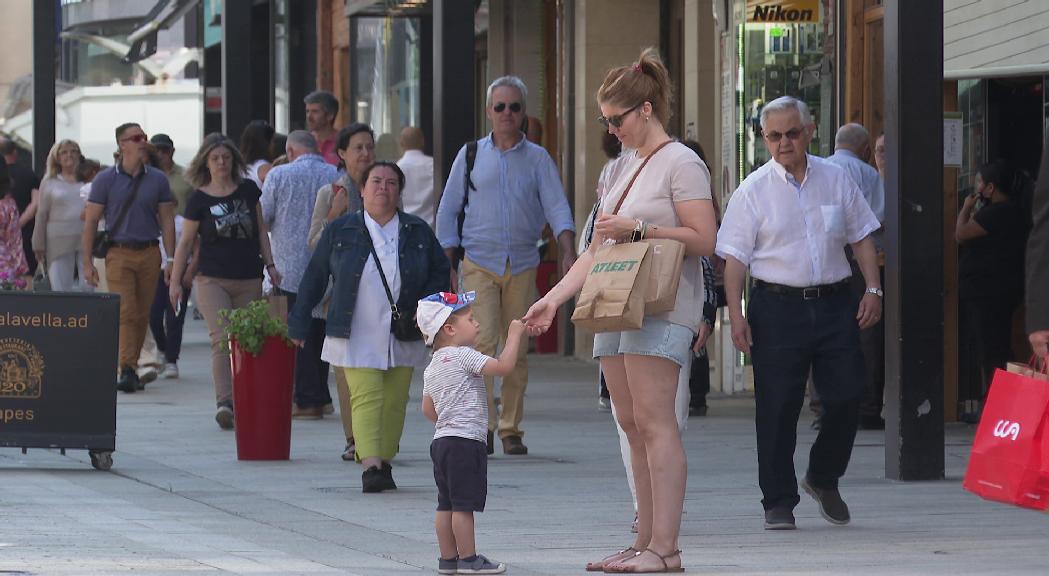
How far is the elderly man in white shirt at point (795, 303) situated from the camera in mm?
8367

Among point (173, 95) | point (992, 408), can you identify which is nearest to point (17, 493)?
point (992, 408)

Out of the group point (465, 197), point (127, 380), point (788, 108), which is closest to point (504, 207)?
point (465, 197)

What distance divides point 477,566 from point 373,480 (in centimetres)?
257

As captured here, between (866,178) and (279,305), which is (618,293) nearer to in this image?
(866,178)

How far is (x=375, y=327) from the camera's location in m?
10.0

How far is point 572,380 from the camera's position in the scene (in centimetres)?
1655

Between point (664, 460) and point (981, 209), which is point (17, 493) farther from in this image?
point (981, 209)

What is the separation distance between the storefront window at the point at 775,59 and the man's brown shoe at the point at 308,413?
11.7 feet

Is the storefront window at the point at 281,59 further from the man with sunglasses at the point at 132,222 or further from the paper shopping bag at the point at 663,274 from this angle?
the paper shopping bag at the point at 663,274

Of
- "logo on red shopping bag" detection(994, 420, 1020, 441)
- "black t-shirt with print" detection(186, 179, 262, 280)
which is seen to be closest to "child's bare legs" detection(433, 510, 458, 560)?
"logo on red shopping bag" detection(994, 420, 1020, 441)

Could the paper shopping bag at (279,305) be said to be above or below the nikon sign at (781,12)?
below

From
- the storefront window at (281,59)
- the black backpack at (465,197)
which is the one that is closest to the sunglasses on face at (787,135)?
the black backpack at (465,197)

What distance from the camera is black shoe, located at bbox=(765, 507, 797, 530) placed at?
27.6 feet

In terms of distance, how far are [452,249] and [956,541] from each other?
394cm
